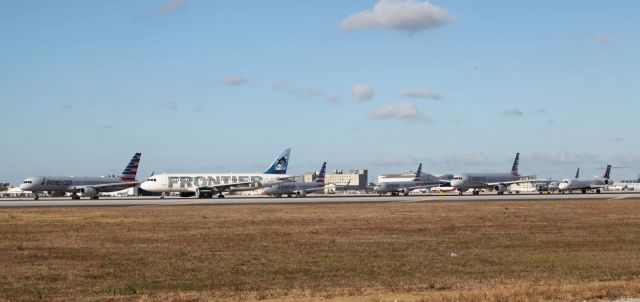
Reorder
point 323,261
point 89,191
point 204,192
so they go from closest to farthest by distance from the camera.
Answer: point 323,261 → point 89,191 → point 204,192

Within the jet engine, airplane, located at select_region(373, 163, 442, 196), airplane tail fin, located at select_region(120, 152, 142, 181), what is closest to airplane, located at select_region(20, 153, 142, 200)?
airplane tail fin, located at select_region(120, 152, 142, 181)

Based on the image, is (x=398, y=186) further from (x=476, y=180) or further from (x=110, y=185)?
(x=110, y=185)

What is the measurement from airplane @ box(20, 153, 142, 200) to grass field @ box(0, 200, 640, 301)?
208 feet

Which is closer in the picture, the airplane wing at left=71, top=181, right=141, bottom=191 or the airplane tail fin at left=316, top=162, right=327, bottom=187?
the airplane wing at left=71, top=181, right=141, bottom=191

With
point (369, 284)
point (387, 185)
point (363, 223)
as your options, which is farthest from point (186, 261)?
point (387, 185)

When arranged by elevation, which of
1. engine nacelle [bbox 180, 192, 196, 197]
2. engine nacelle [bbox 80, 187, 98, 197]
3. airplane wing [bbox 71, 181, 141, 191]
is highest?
airplane wing [bbox 71, 181, 141, 191]

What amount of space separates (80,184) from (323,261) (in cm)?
8749

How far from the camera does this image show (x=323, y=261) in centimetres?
2375

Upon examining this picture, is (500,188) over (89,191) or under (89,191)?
under

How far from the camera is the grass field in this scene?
683 inches

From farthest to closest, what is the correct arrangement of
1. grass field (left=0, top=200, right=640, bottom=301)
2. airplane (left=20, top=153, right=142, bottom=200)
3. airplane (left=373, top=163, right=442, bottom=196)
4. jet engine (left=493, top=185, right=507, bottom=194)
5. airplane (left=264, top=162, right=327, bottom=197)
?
airplane (left=373, top=163, right=442, bottom=196) → jet engine (left=493, top=185, right=507, bottom=194) → airplane (left=264, top=162, right=327, bottom=197) → airplane (left=20, top=153, right=142, bottom=200) → grass field (left=0, top=200, right=640, bottom=301)

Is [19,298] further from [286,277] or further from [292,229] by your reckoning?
[292,229]

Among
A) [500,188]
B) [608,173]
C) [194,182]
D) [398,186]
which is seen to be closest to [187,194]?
[194,182]

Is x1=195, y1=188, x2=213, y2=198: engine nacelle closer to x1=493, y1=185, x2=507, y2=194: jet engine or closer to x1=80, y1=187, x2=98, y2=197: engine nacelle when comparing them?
x1=80, y1=187, x2=98, y2=197: engine nacelle
